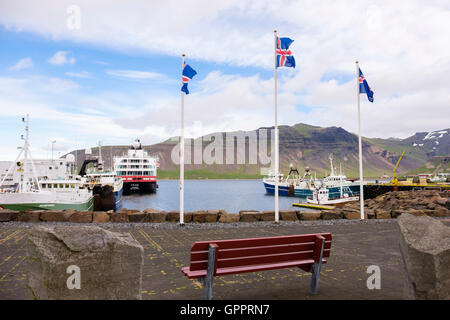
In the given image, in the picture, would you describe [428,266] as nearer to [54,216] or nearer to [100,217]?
[100,217]

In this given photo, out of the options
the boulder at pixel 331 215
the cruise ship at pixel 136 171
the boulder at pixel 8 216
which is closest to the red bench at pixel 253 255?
the boulder at pixel 331 215

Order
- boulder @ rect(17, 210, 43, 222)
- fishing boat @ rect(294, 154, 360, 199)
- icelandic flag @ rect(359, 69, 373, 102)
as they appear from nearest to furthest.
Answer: boulder @ rect(17, 210, 43, 222)
icelandic flag @ rect(359, 69, 373, 102)
fishing boat @ rect(294, 154, 360, 199)

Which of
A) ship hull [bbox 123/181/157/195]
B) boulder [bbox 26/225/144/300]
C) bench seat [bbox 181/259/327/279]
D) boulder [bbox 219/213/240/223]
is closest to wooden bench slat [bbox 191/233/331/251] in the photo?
bench seat [bbox 181/259/327/279]

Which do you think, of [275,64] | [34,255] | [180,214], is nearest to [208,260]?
[34,255]

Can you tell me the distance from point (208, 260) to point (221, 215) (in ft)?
32.4

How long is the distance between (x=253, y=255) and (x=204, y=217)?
9491 millimetres

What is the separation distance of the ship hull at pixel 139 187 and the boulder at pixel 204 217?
74842mm

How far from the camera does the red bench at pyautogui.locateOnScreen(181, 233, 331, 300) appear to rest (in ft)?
14.8

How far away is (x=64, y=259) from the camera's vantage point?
3.79m

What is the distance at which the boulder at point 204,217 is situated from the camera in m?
14.1

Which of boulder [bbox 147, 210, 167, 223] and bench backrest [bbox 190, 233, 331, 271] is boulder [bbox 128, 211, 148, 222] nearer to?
boulder [bbox 147, 210, 167, 223]

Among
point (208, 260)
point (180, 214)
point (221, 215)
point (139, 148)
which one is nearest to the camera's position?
point (208, 260)

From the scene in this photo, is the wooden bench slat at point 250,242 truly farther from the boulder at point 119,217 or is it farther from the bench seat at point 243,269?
the boulder at point 119,217
